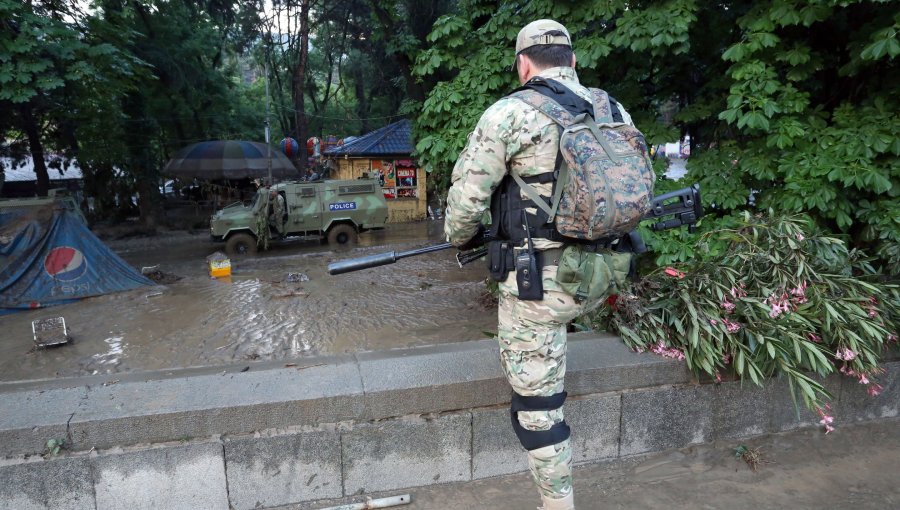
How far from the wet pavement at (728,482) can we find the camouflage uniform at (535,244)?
53 cm

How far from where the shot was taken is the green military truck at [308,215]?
12.8 meters

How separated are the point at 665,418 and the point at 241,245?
11621 millimetres

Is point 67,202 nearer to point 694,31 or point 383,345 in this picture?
point 383,345

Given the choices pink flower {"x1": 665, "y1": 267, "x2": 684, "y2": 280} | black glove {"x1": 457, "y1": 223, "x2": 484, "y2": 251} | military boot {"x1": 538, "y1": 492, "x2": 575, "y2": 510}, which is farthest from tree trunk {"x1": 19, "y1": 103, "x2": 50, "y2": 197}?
military boot {"x1": 538, "y1": 492, "x2": 575, "y2": 510}

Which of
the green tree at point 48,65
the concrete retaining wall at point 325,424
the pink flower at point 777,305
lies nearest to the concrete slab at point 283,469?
the concrete retaining wall at point 325,424

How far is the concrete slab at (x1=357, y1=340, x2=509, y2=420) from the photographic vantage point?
2561 mm

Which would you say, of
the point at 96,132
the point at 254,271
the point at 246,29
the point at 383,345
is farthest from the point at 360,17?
the point at 383,345

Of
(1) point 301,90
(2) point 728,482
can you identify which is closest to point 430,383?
(2) point 728,482

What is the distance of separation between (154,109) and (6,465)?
17.1 metres

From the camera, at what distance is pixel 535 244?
2197 mm

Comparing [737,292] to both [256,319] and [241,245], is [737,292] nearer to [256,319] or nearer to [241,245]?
[256,319]

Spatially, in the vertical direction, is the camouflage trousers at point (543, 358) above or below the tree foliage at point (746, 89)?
below

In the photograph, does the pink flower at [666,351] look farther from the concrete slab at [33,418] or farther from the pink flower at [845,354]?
the concrete slab at [33,418]

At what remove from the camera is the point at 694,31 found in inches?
189
